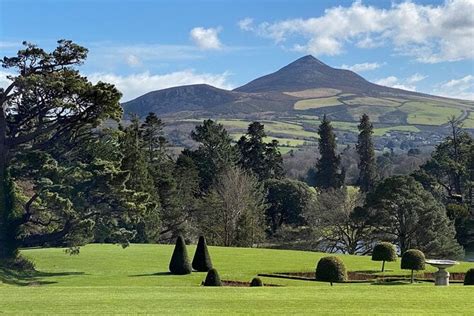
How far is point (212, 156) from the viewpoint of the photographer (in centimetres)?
7144

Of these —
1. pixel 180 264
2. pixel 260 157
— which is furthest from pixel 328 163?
pixel 180 264

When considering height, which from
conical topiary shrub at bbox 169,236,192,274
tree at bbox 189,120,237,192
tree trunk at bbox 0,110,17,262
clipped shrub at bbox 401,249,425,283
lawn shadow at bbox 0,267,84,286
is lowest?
lawn shadow at bbox 0,267,84,286

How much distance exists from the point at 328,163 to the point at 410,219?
2659 cm

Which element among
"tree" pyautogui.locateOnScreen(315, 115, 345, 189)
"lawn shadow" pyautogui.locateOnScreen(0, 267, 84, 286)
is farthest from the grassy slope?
"tree" pyautogui.locateOnScreen(315, 115, 345, 189)

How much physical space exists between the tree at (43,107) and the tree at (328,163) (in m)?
44.9

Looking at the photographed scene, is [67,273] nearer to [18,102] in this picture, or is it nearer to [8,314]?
[18,102]

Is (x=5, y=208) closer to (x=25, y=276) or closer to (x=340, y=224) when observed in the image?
(x=25, y=276)

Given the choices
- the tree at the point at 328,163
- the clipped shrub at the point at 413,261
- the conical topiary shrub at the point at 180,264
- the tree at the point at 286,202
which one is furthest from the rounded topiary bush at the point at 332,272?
the tree at the point at 328,163

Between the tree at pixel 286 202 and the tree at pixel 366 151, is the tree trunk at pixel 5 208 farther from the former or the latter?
the tree at pixel 366 151

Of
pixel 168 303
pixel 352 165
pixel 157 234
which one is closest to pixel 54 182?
pixel 168 303

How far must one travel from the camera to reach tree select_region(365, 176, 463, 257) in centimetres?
4831

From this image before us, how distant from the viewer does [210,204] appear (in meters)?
61.6

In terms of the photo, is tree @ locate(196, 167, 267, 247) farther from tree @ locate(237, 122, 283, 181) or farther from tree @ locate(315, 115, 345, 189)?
tree @ locate(315, 115, 345, 189)

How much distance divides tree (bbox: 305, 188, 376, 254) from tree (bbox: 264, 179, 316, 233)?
5311 mm
